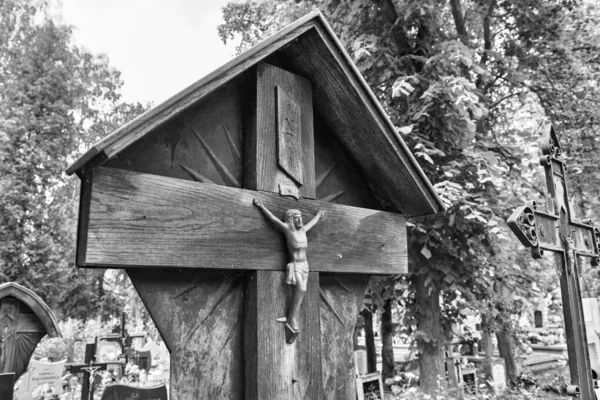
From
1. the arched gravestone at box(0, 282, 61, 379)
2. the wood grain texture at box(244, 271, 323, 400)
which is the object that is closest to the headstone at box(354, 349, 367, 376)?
the arched gravestone at box(0, 282, 61, 379)

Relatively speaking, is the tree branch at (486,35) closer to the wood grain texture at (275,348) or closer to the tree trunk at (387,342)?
the tree trunk at (387,342)

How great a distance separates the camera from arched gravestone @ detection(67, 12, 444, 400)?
1.61 m

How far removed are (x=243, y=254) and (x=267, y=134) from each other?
577 millimetres

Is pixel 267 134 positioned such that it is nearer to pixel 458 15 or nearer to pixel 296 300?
pixel 296 300

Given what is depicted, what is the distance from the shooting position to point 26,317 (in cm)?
641

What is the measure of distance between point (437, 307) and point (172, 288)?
619 centimetres

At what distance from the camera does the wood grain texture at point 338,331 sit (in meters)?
2.26

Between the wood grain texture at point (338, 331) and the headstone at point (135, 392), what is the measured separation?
3.02m

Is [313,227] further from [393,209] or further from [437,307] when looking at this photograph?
[437,307]

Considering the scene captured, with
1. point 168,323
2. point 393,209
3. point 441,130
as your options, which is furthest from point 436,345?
point 168,323

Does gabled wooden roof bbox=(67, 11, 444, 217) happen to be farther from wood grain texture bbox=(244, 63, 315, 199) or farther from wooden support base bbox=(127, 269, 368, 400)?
wooden support base bbox=(127, 269, 368, 400)

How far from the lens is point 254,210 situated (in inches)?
77.2

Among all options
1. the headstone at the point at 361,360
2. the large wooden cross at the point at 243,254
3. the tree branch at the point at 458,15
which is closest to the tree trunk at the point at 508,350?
the headstone at the point at 361,360

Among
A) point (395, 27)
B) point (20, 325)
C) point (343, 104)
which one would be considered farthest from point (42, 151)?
point (343, 104)
